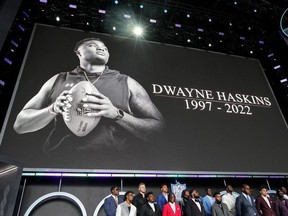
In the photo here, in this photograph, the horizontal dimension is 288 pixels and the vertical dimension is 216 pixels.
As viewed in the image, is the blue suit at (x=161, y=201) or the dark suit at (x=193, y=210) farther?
the blue suit at (x=161, y=201)

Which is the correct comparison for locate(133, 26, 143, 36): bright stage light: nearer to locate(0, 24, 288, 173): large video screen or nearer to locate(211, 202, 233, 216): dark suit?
locate(0, 24, 288, 173): large video screen

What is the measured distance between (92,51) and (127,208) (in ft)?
12.5

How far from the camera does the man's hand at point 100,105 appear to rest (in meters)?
5.38

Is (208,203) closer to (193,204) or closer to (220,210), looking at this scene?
(220,210)

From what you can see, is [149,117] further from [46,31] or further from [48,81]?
[46,31]

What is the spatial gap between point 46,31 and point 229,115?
4891mm

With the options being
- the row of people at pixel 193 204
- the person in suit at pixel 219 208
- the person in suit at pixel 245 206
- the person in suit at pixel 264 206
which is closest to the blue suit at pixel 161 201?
the row of people at pixel 193 204

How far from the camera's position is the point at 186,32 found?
300 inches

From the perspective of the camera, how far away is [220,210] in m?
4.44

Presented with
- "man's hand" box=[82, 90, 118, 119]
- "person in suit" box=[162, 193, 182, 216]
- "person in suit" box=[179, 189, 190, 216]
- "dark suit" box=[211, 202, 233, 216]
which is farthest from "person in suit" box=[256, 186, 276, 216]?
"man's hand" box=[82, 90, 118, 119]

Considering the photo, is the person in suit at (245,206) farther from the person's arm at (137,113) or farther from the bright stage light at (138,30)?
the bright stage light at (138,30)

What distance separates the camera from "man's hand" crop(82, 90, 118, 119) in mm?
5375

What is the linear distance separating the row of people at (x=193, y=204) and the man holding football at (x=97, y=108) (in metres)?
1.19

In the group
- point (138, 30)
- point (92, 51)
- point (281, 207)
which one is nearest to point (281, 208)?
point (281, 207)
